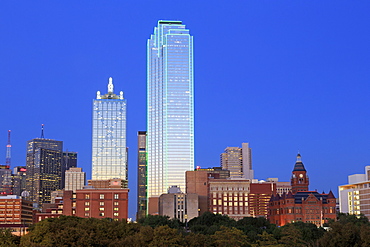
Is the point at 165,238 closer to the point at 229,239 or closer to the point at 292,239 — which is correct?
the point at 229,239

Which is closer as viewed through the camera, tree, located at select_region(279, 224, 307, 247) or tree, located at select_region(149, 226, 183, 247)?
tree, located at select_region(149, 226, 183, 247)

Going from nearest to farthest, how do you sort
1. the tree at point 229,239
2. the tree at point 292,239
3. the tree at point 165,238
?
1. the tree at point 165,238
2. the tree at point 229,239
3. the tree at point 292,239

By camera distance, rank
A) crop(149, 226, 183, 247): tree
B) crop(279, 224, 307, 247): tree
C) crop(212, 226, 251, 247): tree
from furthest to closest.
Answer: crop(279, 224, 307, 247): tree < crop(212, 226, 251, 247): tree < crop(149, 226, 183, 247): tree

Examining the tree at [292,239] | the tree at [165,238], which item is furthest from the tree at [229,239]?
the tree at [292,239]

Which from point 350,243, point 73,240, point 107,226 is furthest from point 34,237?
point 350,243

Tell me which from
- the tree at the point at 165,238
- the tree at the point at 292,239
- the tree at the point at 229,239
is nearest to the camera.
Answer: the tree at the point at 165,238

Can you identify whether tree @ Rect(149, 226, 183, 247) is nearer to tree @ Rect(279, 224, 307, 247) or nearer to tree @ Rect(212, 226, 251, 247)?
tree @ Rect(212, 226, 251, 247)

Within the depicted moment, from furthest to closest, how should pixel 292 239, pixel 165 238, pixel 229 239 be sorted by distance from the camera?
pixel 292 239
pixel 229 239
pixel 165 238

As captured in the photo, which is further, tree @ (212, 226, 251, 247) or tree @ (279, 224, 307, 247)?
tree @ (279, 224, 307, 247)

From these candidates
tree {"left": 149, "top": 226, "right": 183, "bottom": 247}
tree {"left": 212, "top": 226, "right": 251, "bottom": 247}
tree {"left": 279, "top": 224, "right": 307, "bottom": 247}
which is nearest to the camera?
tree {"left": 149, "top": 226, "right": 183, "bottom": 247}

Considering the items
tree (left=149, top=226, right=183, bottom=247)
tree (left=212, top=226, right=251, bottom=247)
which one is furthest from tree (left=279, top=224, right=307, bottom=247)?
tree (left=149, top=226, right=183, bottom=247)

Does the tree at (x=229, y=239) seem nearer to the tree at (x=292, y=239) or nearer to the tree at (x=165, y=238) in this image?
the tree at (x=165, y=238)

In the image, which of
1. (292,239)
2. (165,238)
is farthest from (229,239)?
(292,239)

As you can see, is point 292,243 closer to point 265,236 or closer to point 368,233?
point 265,236
